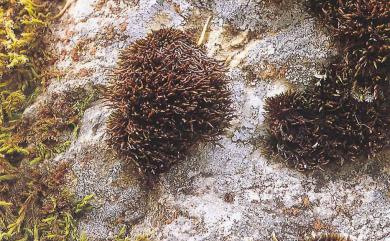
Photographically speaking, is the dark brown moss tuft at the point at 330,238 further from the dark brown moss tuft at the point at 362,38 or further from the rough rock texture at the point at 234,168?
the dark brown moss tuft at the point at 362,38

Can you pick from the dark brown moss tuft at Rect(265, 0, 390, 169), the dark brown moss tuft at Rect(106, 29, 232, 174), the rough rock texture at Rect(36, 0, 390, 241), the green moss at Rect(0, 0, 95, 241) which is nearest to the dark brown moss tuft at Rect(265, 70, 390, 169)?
the dark brown moss tuft at Rect(265, 0, 390, 169)

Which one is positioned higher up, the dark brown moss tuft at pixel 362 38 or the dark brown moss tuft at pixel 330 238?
the dark brown moss tuft at pixel 362 38

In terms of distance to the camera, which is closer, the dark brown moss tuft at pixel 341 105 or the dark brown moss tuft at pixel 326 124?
the dark brown moss tuft at pixel 341 105

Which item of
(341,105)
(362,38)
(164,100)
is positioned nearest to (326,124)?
(341,105)

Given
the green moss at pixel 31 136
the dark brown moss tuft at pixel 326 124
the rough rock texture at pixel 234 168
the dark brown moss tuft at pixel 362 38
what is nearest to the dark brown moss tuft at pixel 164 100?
the rough rock texture at pixel 234 168

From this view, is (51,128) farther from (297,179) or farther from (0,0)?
(297,179)

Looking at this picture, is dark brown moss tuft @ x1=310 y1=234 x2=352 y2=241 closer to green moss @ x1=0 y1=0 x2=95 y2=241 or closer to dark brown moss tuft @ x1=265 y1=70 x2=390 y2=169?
dark brown moss tuft @ x1=265 y1=70 x2=390 y2=169

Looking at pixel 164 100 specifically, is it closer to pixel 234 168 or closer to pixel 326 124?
pixel 234 168

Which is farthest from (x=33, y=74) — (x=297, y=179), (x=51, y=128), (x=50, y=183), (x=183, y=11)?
(x=297, y=179)

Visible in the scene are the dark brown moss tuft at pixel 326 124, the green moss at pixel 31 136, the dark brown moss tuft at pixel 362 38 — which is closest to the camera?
the dark brown moss tuft at pixel 362 38
